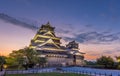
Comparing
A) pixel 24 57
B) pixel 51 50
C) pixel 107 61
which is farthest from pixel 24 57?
pixel 51 50

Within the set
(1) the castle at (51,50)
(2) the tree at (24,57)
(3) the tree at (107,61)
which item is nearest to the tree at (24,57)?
(2) the tree at (24,57)

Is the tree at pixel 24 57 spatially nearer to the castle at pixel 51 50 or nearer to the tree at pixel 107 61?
the castle at pixel 51 50

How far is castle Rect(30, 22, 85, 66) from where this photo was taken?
83.9m

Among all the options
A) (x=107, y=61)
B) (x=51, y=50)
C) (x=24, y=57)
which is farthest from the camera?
(x=51, y=50)

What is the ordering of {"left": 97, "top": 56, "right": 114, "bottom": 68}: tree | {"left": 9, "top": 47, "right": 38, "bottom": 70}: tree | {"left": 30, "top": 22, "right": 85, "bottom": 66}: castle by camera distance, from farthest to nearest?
{"left": 30, "top": 22, "right": 85, "bottom": 66}: castle → {"left": 97, "top": 56, "right": 114, "bottom": 68}: tree → {"left": 9, "top": 47, "right": 38, "bottom": 70}: tree

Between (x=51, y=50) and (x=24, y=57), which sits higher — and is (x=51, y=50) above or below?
above

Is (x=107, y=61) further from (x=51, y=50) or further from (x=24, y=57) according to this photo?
(x=24, y=57)

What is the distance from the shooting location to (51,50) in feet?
284

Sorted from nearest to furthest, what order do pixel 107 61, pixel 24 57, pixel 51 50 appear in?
1. pixel 24 57
2. pixel 107 61
3. pixel 51 50

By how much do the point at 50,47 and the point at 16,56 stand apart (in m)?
35.5

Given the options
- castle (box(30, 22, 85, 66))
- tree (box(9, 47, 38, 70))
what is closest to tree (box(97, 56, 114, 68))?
castle (box(30, 22, 85, 66))

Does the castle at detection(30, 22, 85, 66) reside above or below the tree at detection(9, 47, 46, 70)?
above

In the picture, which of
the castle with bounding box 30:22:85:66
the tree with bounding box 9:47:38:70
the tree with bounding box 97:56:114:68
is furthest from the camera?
the castle with bounding box 30:22:85:66

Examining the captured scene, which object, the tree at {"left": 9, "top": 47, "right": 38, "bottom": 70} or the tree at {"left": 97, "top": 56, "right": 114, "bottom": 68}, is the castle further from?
the tree at {"left": 9, "top": 47, "right": 38, "bottom": 70}
